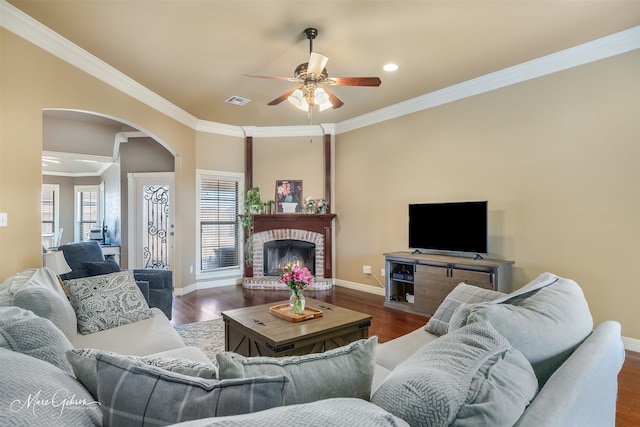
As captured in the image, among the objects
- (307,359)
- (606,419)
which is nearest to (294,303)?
(307,359)

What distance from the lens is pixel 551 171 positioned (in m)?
3.59

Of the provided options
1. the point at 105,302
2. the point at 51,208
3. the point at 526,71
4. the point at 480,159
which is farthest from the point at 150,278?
the point at 51,208

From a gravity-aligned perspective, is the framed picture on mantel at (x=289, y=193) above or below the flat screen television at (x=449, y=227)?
above

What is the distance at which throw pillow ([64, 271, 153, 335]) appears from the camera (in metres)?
2.37

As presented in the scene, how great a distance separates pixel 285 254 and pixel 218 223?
4.54 feet

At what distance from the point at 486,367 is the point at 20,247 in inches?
135

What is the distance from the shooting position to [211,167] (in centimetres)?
594

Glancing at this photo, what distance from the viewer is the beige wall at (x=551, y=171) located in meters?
3.14

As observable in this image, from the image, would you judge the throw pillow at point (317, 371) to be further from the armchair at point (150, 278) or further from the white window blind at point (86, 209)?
the white window blind at point (86, 209)

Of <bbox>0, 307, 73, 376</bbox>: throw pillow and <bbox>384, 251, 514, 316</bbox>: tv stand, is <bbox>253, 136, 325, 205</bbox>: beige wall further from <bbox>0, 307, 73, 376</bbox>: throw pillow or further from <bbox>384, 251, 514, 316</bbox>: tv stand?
<bbox>0, 307, 73, 376</bbox>: throw pillow

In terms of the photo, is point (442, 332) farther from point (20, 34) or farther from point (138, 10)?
point (20, 34)

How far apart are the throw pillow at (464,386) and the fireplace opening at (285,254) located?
5.13m

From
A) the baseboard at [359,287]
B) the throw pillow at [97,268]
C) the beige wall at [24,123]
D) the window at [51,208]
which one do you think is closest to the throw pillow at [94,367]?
the beige wall at [24,123]

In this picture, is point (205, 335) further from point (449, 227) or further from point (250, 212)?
point (449, 227)
